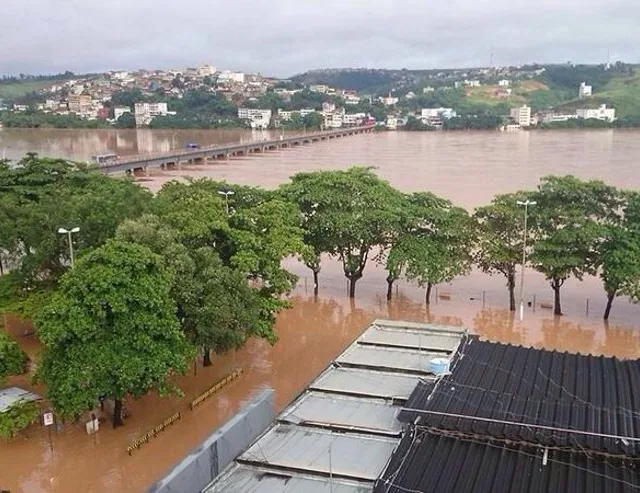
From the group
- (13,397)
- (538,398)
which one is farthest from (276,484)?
(13,397)

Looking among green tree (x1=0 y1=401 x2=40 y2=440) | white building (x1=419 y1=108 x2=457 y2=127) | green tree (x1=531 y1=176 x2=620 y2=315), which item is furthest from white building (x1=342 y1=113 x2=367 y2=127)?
green tree (x1=0 y1=401 x2=40 y2=440)

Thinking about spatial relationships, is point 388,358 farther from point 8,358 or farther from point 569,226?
point 569,226

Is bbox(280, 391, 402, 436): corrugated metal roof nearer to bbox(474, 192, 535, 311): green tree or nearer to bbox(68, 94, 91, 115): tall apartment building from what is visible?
bbox(474, 192, 535, 311): green tree

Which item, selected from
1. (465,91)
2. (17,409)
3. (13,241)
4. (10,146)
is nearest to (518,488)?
(17,409)

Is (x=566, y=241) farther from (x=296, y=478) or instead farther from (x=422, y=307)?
(x=296, y=478)

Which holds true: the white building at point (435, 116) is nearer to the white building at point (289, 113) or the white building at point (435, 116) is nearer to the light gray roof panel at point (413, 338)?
the white building at point (289, 113)
